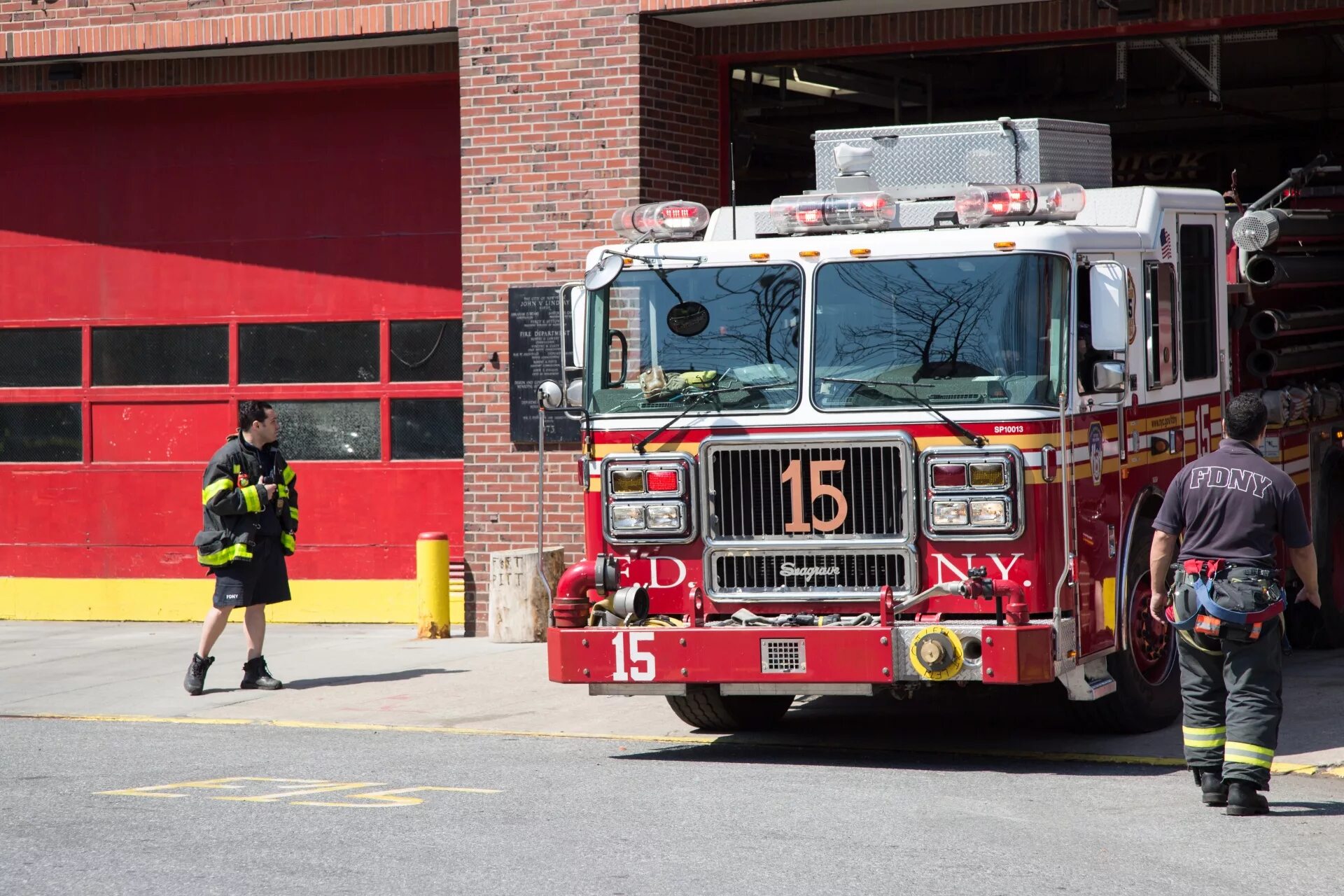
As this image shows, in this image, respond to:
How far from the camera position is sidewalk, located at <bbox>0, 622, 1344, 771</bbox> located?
9523mm

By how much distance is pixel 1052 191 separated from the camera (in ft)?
28.8

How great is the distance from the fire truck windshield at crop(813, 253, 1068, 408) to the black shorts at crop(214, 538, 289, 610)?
438 centimetres

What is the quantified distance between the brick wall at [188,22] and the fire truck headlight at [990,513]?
7.10 metres

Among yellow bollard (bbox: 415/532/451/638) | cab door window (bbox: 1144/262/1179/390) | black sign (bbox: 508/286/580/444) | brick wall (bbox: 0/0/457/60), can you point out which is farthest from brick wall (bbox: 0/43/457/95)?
cab door window (bbox: 1144/262/1179/390)

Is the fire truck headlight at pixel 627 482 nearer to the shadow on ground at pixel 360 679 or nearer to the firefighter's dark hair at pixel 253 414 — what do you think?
the firefighter's dark hair at pixel 253 414

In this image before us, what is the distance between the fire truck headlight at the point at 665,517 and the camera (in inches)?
353

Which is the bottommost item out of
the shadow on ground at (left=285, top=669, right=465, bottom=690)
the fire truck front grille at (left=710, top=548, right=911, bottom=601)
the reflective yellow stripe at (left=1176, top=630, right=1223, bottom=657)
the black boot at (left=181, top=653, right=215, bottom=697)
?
the shadow on ground at (left=285, top=669, right=465, bottom=690)

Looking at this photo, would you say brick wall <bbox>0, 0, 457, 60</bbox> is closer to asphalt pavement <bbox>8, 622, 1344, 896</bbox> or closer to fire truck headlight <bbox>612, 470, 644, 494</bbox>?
asphalt pavement <bbox>8, 622, 1344, 896</bbox>

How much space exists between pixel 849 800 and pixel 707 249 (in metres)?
2.77

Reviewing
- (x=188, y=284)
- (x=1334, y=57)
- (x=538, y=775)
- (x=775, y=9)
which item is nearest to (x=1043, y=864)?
(x=538, y=775)

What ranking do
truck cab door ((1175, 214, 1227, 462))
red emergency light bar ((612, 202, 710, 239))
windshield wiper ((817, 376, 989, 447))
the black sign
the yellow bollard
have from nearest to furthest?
windshield wiper ((817, 376, 989, 447))
red emergency light bar ((612, 202, 710, 239))
truck cab door ((1175, 214, 1227, 462))
the black sign
the yellow bollard

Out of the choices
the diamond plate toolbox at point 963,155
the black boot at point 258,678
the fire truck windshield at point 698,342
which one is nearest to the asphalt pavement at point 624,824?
the fire truck windshield at point 698,342

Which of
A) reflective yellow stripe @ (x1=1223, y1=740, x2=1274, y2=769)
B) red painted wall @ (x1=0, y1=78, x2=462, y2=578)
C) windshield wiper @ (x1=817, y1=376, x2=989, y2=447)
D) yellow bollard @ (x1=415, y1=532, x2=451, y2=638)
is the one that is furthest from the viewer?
red painted wall @ (x1=0, y1=78, x2=462, y2=578)

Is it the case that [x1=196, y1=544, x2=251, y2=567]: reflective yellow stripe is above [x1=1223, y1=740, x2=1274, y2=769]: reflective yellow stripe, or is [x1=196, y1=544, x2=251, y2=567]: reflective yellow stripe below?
above
